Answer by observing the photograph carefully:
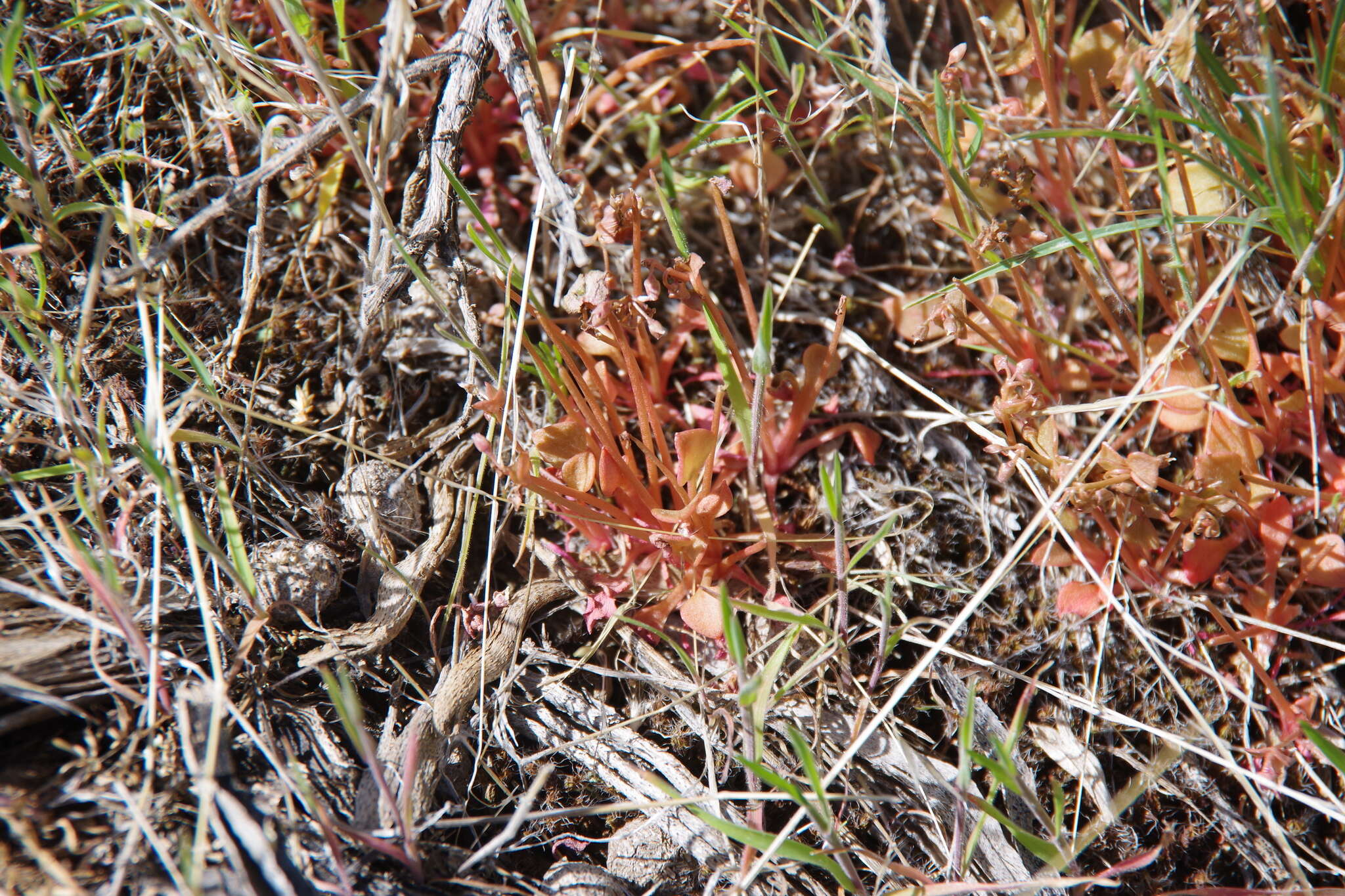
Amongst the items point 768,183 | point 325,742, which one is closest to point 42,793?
point 325,742

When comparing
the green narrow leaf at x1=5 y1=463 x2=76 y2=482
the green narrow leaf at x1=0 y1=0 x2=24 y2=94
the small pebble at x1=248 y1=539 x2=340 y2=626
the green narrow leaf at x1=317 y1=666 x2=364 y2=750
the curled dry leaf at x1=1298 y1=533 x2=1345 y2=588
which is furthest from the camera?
the curled dry leaf at x1=1298 y1=533 x2=1345 y2=588

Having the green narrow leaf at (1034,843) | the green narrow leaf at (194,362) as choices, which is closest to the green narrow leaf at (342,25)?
the green narrow leaf at (194,362)

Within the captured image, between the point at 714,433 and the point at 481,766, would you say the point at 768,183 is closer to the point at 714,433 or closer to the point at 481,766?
the point at 714,433

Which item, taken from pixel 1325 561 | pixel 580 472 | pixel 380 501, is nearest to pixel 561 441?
pixel 580 472

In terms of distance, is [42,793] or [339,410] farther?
[339,410]

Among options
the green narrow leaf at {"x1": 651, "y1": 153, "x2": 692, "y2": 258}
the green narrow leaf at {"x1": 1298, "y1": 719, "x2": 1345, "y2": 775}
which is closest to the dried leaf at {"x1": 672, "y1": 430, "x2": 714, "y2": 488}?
the green narrow leaf at {"x1": 651, "y1": 153, "x2": 692, "y2": 258}

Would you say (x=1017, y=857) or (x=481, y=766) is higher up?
(x=481, y=766)

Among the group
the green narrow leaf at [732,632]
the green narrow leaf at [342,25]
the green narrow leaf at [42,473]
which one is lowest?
the green narrow leaf at [732,632]

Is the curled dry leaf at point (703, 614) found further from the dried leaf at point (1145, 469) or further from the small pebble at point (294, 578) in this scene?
the dried leaf at point (1145, 469)

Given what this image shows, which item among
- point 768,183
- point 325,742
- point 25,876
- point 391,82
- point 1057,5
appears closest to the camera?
point 25,876

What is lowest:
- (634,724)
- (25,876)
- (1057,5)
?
(634,724)

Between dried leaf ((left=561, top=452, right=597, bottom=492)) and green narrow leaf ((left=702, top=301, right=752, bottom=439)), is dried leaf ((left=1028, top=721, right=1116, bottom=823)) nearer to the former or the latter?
green narrow leaf ((left=702, top=301, right=752, bottom=439))
